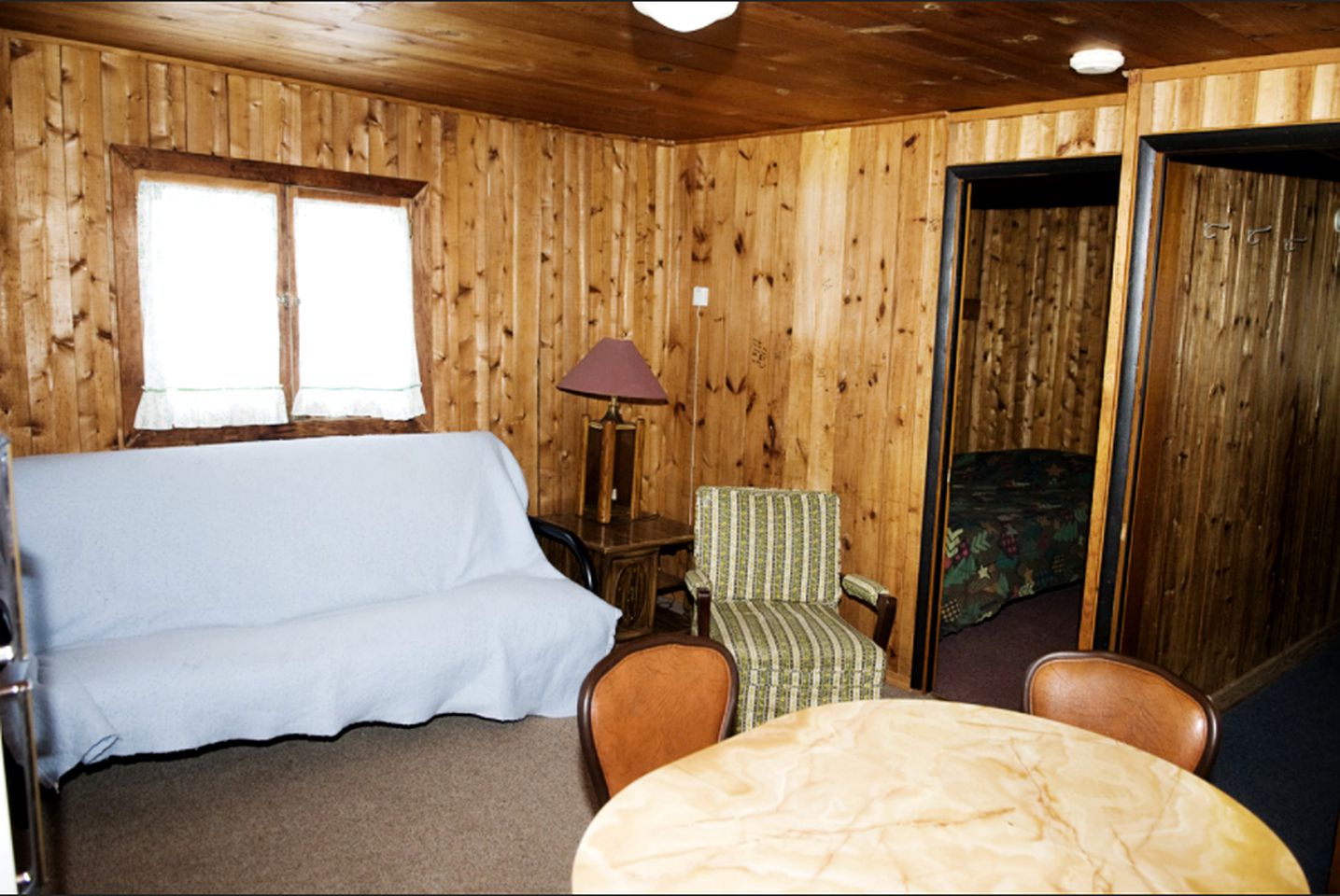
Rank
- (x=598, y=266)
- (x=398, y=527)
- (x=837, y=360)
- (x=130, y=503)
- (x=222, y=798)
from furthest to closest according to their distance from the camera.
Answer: (x=598, y=266), (x=837, y=360), (x=398, y=527), (x=130, y=503), (x=222, y=798)

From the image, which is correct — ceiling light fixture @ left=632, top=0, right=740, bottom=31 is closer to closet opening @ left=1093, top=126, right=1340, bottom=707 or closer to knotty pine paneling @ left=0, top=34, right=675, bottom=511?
closet opening @ left=1093, top=126, right=1340, bottom=707

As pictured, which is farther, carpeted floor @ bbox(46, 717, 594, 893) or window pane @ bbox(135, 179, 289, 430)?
window pane @ bbox(135, 179, 289, 430)

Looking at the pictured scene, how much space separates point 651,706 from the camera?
7.29 feet

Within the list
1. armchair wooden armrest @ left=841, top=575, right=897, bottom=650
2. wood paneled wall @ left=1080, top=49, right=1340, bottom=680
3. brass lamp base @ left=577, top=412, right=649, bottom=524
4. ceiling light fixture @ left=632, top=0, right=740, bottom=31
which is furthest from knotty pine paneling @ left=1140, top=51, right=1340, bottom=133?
brass lamp base @ left=577, top=412, right=649, bottom=524

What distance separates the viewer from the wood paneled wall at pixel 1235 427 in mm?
3322

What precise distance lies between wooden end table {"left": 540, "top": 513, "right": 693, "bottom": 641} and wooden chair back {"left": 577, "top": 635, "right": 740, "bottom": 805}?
164cm

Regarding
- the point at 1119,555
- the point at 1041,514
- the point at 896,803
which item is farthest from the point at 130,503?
the point at 1041,514

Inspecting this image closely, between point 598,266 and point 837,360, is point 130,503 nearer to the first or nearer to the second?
point 598,266

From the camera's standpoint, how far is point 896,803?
5.98ft

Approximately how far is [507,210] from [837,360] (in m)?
1.51

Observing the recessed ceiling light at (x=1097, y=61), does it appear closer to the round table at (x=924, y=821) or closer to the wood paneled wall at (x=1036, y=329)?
the round table at (x=924, y=821)

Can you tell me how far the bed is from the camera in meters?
4.32

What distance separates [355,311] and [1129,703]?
118 inches

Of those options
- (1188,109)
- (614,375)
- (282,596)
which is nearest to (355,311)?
(614,375)
